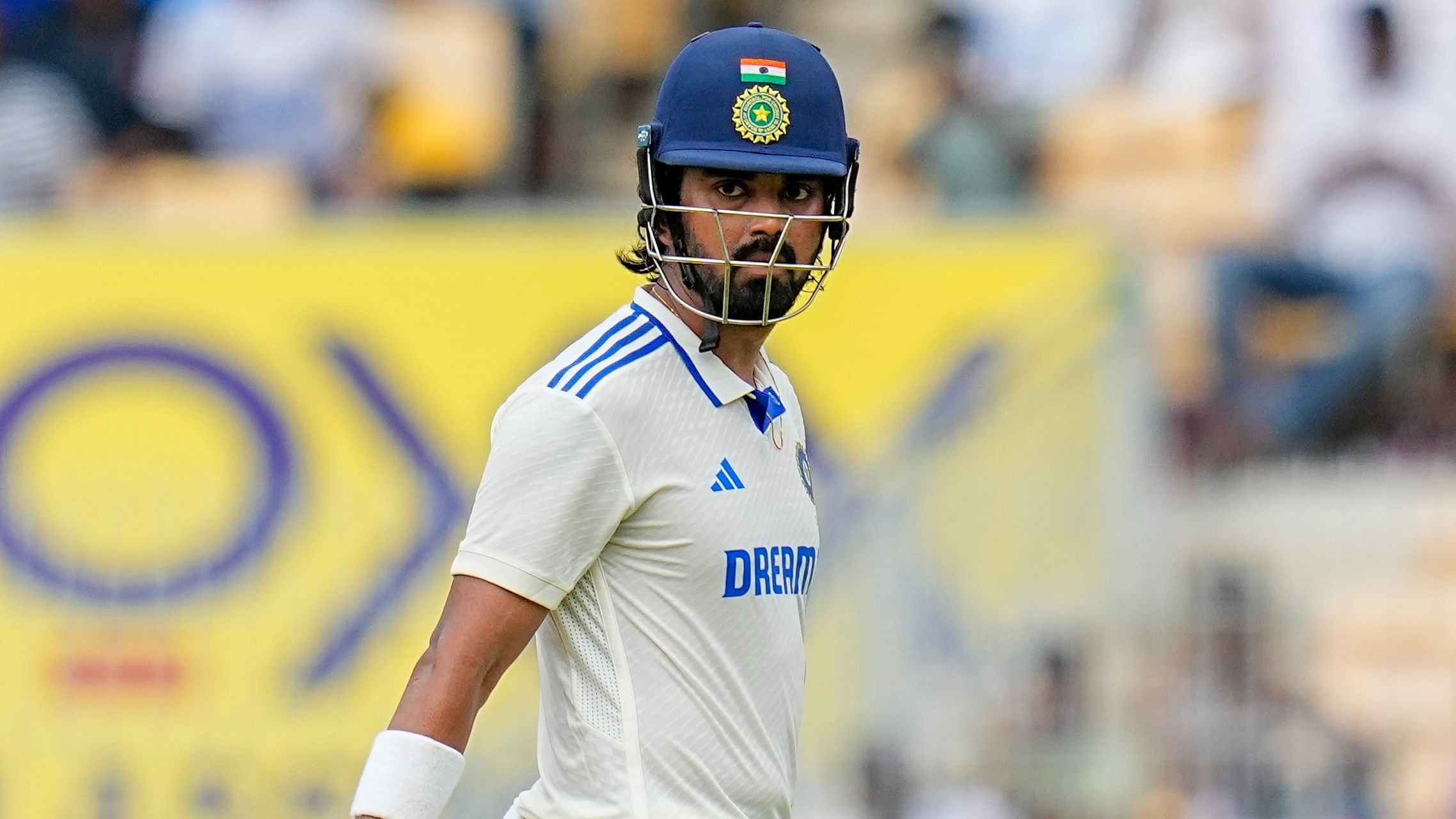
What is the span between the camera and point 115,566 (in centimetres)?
851

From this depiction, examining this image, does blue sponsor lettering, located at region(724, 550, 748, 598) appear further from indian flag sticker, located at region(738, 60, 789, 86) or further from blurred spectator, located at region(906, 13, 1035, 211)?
blurred spectator, located at region(906, 13, 1035, 211)

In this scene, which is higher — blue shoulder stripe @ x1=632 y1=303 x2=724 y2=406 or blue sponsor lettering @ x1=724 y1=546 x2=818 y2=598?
blue shoulder stripe @ x1=632 y1=303 x2=724 y2=406

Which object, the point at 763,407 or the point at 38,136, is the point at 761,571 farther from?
the point at 38,136

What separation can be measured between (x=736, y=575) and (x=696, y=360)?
0.31 metres

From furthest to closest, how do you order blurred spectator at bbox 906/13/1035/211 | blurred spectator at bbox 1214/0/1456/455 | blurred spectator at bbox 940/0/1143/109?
blurred spectator at bbox 940/0/1143/109
blurred spectator at bbox 906/13/1035/211
blurred spectator at bbox 1214/0/1456/455

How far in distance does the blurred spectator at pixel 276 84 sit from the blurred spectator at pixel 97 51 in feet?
0.45

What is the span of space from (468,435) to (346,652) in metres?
1.08

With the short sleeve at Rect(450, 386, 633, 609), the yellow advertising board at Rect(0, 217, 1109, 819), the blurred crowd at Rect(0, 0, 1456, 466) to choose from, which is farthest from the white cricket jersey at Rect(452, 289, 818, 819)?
the blurred crowd at Rect(0, 0, 1456, 466)

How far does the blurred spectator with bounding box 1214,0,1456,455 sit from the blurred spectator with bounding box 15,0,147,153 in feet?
15.9

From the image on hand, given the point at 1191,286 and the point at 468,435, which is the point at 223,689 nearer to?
the point at 468,435

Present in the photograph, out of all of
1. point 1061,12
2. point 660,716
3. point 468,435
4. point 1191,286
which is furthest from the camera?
point 1061,12

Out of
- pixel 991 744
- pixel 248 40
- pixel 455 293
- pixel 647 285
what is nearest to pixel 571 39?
pixel 248 40

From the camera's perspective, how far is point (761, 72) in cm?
330

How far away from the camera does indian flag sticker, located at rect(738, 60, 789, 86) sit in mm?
3299
